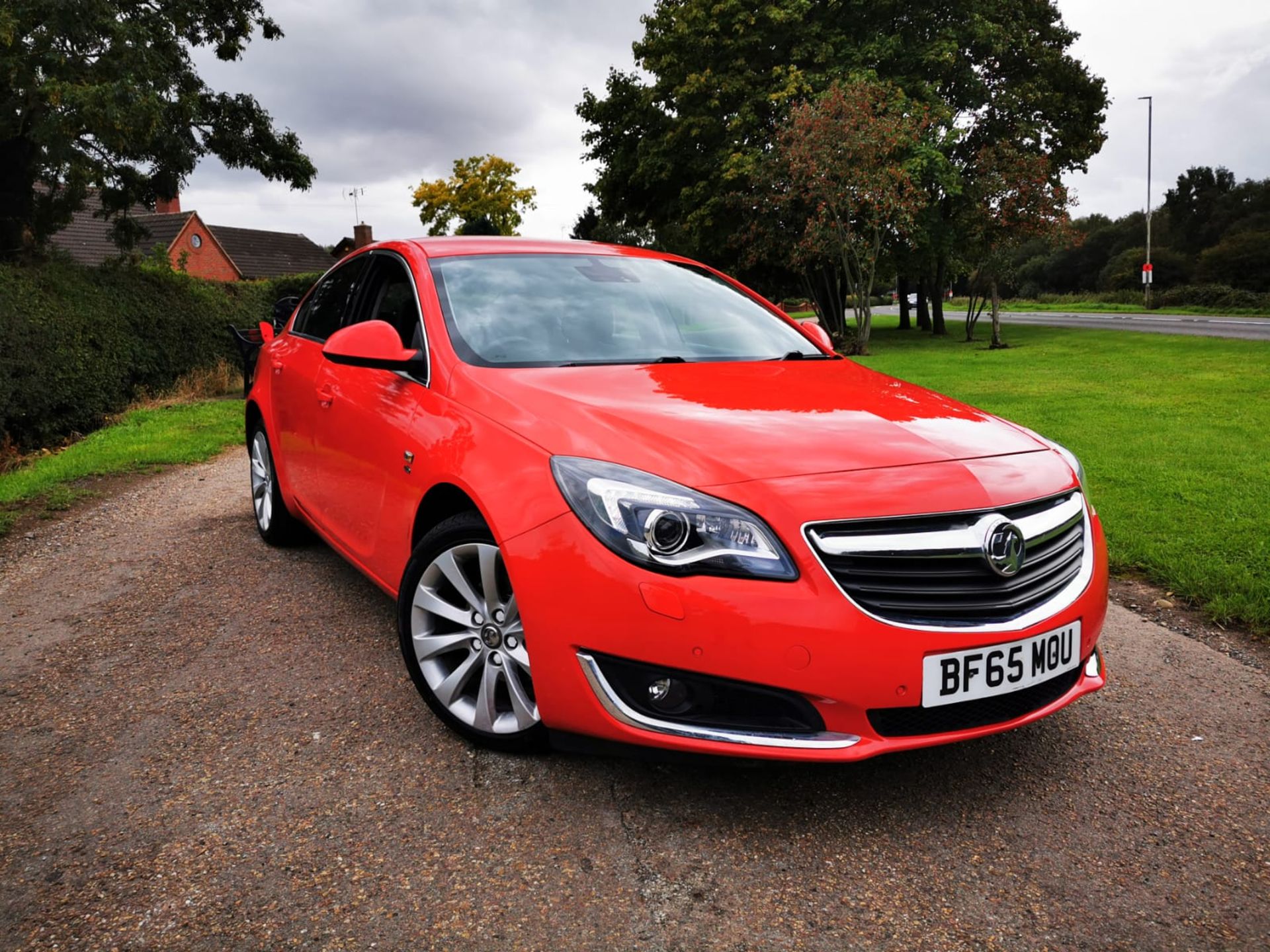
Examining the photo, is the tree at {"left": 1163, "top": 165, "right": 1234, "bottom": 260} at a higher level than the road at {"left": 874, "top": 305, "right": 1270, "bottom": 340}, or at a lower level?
higher

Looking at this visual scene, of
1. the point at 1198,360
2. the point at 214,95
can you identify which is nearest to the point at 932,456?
the point at 1198,360

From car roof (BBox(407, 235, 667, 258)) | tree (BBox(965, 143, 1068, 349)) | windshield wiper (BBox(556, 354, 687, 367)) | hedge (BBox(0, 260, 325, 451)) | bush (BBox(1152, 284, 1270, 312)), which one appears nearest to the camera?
windshield wiper (BBox(556, 354, 687, 367))

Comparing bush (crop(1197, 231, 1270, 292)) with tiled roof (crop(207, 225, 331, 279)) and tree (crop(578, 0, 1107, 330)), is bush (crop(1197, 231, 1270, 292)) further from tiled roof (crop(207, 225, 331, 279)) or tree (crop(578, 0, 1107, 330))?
tiled roof (crop(207, 225, 331, 279))

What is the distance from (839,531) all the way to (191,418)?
12.0 meters

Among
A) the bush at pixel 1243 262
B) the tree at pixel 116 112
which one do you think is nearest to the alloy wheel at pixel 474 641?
the tree at pixel 116 112

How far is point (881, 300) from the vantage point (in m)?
89.1

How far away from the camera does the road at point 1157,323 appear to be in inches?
1046

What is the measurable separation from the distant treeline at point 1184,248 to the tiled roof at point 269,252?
43.0 m

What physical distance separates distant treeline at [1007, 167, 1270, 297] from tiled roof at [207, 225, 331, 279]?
1695 inches

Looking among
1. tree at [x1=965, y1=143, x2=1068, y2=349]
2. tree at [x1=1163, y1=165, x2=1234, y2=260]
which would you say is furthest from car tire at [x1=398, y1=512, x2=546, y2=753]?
tree at [x1=1163, y1=165, x2=1234, y2=260]

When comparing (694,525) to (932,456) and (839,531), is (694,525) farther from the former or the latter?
(932,456)

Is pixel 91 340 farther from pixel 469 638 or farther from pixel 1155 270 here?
pixel 1155 270

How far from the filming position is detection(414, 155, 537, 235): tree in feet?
211

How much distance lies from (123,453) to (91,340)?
5549 mm
